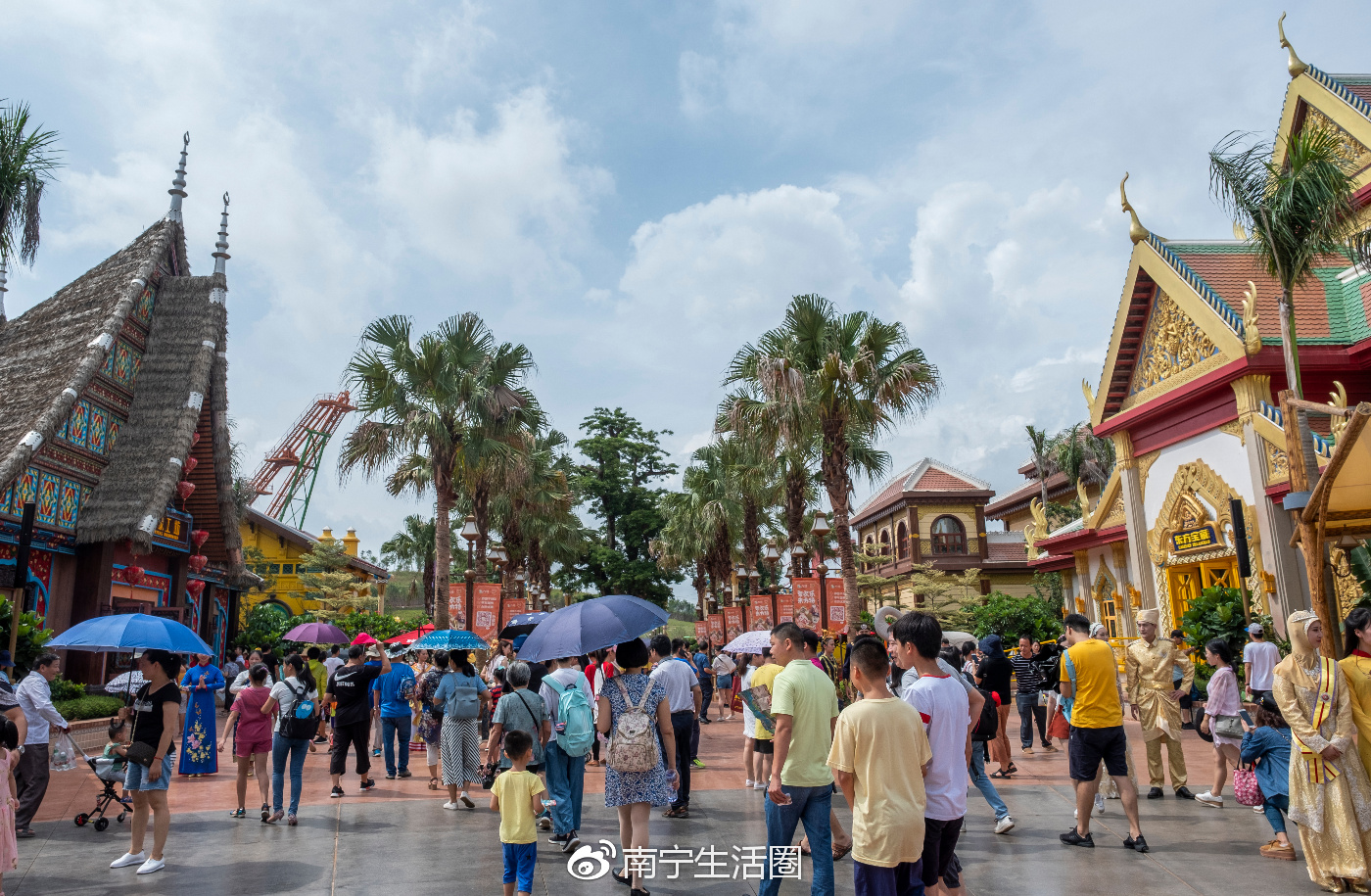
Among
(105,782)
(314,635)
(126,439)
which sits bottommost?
(105,782)

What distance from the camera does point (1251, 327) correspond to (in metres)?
15.8

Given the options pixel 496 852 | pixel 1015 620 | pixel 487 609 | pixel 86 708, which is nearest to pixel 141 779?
pixel 496 852

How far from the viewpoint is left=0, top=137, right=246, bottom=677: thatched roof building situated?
638 inches

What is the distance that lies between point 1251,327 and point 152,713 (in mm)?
17141

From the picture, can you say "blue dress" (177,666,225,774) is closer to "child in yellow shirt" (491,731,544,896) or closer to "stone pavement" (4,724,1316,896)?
"stone pavement" (4,724,1316,896)

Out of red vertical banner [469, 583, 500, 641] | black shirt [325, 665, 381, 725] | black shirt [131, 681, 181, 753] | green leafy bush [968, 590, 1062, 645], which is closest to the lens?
black shirt [131, 681, 181, 753]

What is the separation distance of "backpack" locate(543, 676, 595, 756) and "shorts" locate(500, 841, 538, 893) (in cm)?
166

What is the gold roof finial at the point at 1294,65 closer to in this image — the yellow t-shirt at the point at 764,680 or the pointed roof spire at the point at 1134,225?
the pointed roof spire at the point at 1134,225

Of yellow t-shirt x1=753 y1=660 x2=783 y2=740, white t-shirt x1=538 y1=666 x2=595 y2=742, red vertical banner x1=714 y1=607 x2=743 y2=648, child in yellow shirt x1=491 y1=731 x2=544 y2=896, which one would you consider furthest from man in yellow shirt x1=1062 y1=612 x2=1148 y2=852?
red vertical banner x1=714 y1=607 x2=743 y2=648

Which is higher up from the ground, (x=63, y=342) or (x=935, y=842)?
(x=63, y=342)

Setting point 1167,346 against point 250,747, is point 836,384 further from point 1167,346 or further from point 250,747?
point 250,747

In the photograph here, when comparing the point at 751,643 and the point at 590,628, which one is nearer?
the point at 590,628

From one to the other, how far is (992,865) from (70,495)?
17376 millimetres

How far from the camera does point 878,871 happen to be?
4.15 metres
